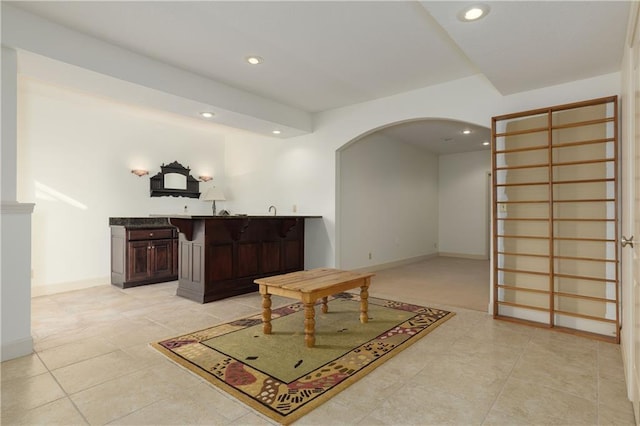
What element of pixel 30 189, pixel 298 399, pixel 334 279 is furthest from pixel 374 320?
pixel 30 189

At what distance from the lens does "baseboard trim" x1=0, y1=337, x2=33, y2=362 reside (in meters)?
2.58

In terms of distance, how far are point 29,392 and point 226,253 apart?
2574mm

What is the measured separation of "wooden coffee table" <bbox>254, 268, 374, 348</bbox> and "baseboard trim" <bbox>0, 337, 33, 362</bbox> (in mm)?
1868

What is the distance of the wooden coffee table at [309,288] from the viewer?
2.80m

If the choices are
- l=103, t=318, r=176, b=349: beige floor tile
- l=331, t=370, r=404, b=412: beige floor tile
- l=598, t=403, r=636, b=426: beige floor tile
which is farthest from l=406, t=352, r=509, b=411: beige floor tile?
l=103, t=318, r=176, b=349: beige floor tile

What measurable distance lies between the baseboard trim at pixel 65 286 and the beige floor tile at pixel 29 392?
2968 mm

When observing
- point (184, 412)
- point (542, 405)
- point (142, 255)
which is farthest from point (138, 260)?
point (542, 405)

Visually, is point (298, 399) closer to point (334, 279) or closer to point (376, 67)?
point (334, 279)

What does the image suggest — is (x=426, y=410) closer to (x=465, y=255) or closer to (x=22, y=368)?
(x=22, y=368)

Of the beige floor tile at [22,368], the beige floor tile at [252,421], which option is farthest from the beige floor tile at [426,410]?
the beige floor tile at [22,368]

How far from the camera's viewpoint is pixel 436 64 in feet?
12.3

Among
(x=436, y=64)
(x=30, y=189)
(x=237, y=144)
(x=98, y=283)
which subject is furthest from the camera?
(x=237, y=144)

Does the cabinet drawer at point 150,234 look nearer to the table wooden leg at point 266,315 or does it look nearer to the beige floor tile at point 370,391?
the table wooden leg at point 266,315

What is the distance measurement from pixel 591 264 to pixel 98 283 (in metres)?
6.52
